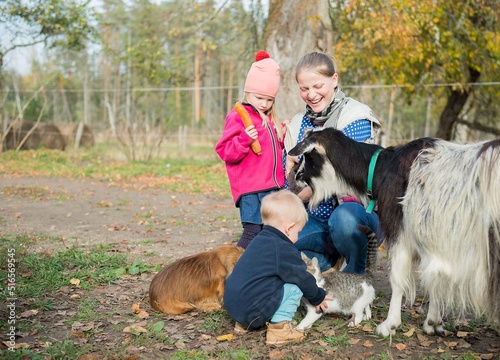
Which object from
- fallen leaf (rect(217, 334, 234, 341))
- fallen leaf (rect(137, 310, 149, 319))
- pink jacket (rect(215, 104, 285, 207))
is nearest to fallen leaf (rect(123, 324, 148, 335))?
fallen leaf (rect(137, 310, 149, 319))

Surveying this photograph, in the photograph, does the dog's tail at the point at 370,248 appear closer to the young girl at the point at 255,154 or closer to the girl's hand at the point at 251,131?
the young girl at the point at 255,154

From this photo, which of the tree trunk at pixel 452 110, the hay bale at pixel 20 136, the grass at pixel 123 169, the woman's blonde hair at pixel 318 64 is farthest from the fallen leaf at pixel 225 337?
the hay bale at pixel 20 136

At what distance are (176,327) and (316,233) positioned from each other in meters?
1.64

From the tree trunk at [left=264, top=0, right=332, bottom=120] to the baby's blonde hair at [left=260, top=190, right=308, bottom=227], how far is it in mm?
8123

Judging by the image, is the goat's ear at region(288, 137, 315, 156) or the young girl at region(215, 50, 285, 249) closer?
the goat's ear at region(288, 137, 315, 156)

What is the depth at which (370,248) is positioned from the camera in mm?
4344

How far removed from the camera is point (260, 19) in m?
15.4

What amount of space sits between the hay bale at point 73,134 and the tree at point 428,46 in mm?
12287

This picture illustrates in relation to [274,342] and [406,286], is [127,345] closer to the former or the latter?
[274,342]

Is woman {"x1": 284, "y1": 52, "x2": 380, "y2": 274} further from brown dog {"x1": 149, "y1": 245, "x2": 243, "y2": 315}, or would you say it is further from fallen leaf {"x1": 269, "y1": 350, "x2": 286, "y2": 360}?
fallen leaf {"x1": 269, "y1": 350, "x2": 286, "y2": 360}

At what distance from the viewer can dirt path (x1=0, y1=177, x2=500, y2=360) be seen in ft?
11.9

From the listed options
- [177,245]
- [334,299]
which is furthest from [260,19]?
[334,299]

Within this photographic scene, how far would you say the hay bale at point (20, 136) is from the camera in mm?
19672

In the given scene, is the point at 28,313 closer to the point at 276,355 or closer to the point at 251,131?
the point at 276,355
